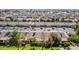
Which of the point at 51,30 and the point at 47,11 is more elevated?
the point at 47,11

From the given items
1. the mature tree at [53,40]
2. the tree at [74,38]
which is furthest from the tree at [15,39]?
the tree at [74,38]

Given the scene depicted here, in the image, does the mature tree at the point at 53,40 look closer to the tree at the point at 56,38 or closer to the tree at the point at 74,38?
the tree at the point at 56,38

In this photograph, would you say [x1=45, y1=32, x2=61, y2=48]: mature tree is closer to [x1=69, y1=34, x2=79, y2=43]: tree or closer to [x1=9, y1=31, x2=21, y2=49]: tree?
[x1=69, y1=34, x2=79, y2=43]: tree

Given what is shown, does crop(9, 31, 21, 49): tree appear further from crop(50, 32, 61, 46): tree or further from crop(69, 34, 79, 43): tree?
crop(69, 34, 79, 43): tree

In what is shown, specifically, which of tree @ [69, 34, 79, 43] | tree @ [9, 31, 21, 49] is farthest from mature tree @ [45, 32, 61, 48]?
tree @ [9, 31, 21, 49]

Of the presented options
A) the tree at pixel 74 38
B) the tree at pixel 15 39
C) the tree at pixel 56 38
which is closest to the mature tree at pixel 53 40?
the tree at pixel 56 38

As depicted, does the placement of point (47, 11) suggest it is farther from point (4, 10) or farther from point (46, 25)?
point (4, 10)

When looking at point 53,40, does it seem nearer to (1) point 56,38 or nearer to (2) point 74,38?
(1) point 56,38

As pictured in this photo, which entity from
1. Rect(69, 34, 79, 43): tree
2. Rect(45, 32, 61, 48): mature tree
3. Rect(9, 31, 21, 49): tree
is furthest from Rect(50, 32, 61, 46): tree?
Rect(9, 31, 21, 49): tree

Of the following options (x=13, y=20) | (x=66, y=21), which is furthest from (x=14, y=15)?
(x=66, y=21)

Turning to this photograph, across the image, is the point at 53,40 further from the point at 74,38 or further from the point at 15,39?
the point at 15,39

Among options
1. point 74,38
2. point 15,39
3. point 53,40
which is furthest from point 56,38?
point 15,39
